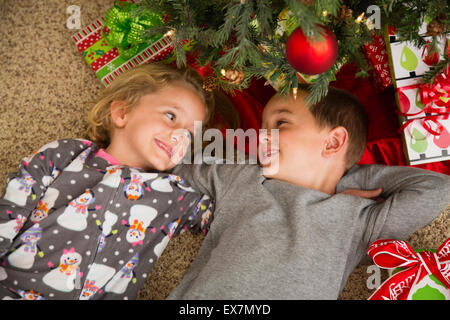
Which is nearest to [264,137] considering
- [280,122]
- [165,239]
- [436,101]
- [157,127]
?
[280,122]

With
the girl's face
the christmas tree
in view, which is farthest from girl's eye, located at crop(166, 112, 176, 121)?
the christmas tree

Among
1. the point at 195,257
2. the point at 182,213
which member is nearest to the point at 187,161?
the point at 182,213

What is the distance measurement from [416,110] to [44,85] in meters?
1.26

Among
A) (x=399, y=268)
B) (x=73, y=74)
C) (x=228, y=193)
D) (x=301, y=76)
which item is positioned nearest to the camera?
(x=399, y=268)

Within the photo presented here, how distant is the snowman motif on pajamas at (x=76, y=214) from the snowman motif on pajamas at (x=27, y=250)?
0.22 ft

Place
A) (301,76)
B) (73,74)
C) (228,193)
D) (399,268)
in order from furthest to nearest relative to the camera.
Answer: (73,74) → (301,76) → (228,193) → (399,268)

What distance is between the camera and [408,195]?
40.5 inches

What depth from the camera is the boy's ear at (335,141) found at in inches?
44.1

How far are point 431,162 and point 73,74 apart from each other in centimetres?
126

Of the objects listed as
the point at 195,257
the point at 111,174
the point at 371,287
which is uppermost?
the point at 111,174

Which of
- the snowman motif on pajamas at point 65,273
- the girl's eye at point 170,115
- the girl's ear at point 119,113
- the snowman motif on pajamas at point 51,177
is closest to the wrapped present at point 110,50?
the girl's ear at point 119,113

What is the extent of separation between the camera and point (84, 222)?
104 cm

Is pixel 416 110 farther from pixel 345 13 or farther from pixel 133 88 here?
pixel 133 88

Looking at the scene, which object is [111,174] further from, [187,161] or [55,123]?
[55,123]
